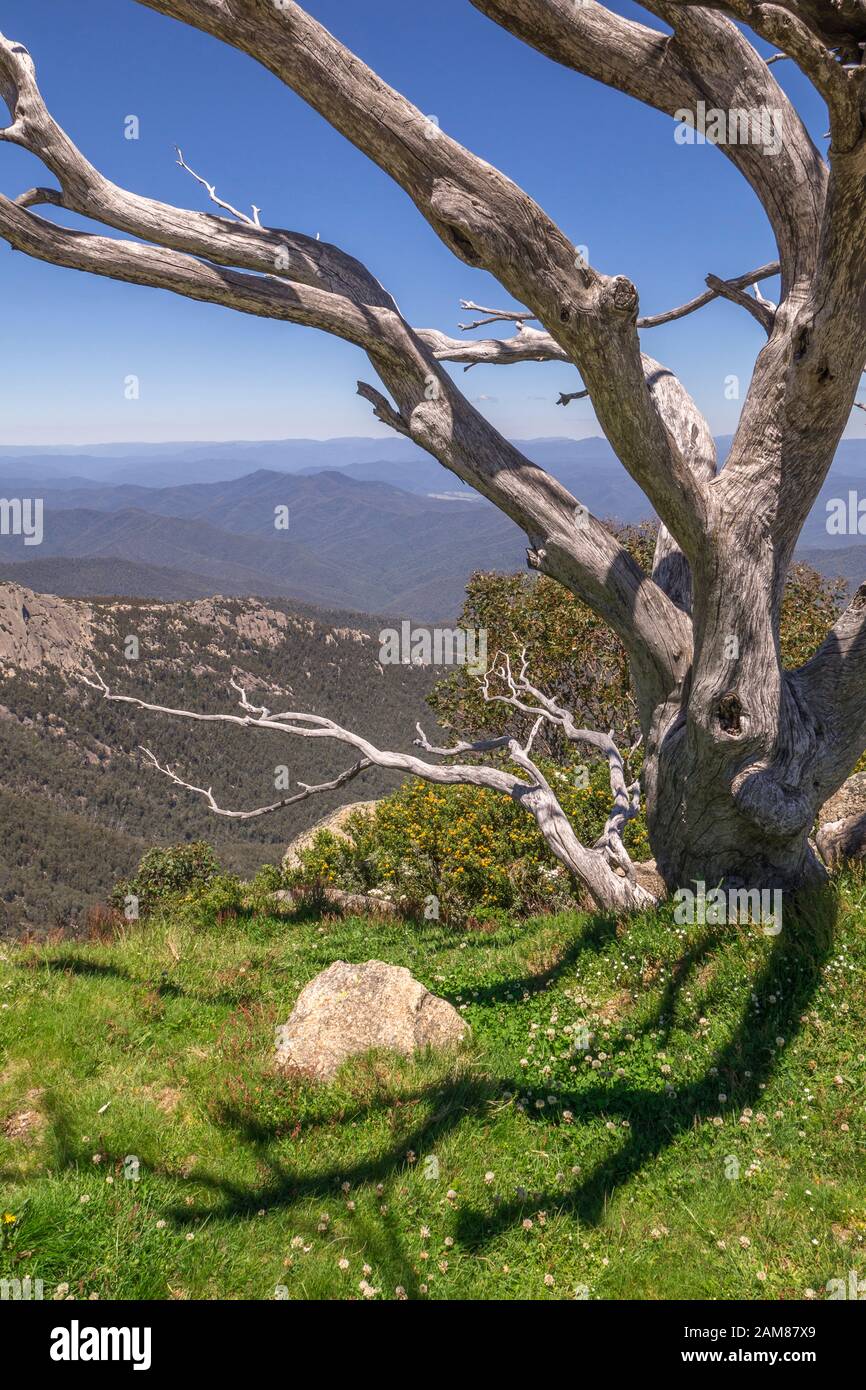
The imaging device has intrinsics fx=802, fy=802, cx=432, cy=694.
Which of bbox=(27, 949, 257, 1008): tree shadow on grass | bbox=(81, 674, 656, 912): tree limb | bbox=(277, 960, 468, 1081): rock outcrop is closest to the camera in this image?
bbox=(277, 960, 468, 1081): rock outcrop

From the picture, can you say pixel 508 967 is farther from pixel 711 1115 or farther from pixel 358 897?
pixel 358 897

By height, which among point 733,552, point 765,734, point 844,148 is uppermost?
point 844,148

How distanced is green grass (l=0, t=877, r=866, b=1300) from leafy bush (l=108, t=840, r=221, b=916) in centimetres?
1295

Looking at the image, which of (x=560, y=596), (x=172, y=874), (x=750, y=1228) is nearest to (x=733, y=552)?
(x=750, y=1228)

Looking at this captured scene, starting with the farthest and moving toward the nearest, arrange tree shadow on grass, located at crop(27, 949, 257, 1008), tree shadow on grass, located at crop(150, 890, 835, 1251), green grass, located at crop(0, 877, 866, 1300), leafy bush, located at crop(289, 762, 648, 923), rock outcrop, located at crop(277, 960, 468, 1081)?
leafy bush, located at crop(289, 762, 648, 923) < tree shadow on grass, located at crop(27, 949, 257, 1008) < rock outcrop, located at crop(277, 960, 468, 1081) < tree shadow on grass, located at crop(150, 890, 835, 1251) < green grass, located at crop(0, 877, 866, 1300)

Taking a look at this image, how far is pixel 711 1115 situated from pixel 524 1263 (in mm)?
1462

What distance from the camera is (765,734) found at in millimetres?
5355

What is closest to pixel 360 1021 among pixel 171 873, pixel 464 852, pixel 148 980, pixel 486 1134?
pixel 486 1134

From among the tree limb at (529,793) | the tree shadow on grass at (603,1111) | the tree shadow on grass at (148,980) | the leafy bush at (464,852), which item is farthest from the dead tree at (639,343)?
the leafy bush at (464,852)

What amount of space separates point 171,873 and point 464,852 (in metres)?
11.0

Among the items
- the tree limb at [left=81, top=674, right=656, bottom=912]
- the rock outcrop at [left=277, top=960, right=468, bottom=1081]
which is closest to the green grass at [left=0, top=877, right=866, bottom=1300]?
the rock outcrop at [left=277, top=960, right=468, bottom=1081]

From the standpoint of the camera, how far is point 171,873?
20.0m

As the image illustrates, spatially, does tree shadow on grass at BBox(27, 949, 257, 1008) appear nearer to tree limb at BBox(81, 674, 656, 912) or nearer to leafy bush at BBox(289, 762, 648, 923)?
tree limb at BBox(81, 674, 656, 912)

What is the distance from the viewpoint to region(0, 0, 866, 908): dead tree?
4.34 meters
